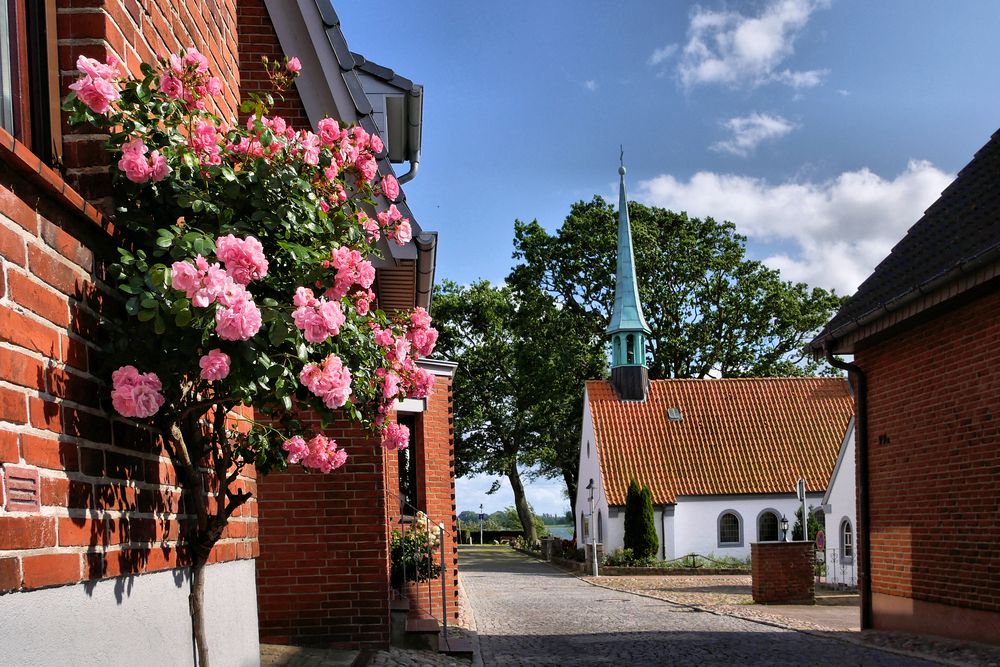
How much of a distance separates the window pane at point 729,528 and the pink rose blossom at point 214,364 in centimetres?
3403

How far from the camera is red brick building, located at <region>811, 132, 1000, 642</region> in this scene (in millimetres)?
11336

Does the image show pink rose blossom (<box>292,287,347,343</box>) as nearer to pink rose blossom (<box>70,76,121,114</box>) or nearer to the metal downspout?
pink rose blossom (<box>70,76,121,114</box>)

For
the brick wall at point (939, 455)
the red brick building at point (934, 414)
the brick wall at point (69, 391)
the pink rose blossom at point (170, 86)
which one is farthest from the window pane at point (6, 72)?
the brick wall at point (939, 455)

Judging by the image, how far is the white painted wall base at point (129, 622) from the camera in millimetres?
2783

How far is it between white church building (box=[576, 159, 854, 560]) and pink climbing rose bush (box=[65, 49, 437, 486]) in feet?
99.0

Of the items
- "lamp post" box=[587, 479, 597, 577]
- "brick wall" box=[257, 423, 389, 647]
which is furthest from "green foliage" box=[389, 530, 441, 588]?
"lamp post" box=[587, 479, 597, 577]

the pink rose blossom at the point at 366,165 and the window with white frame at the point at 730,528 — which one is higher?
the pink rose blossom at the point at 366,165

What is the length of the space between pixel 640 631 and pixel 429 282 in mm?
6757

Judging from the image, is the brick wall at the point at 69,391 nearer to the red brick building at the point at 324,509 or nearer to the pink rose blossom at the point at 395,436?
the pink rose blossom at the point at 395,436

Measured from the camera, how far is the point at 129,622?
3627 millimetres

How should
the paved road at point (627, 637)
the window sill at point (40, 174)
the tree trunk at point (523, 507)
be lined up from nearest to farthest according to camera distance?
1. the window sill at point (40, 174)
2. the paved road at point (627, 637)
3. the tree trunk at point (523, 507)

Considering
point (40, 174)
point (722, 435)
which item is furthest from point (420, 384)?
point (722, 435)

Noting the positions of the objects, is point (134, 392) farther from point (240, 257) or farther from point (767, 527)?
point (767, 527)

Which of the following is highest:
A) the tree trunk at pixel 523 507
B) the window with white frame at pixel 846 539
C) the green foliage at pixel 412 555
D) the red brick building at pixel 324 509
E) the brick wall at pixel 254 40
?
the brick wall at pixel 254 40
